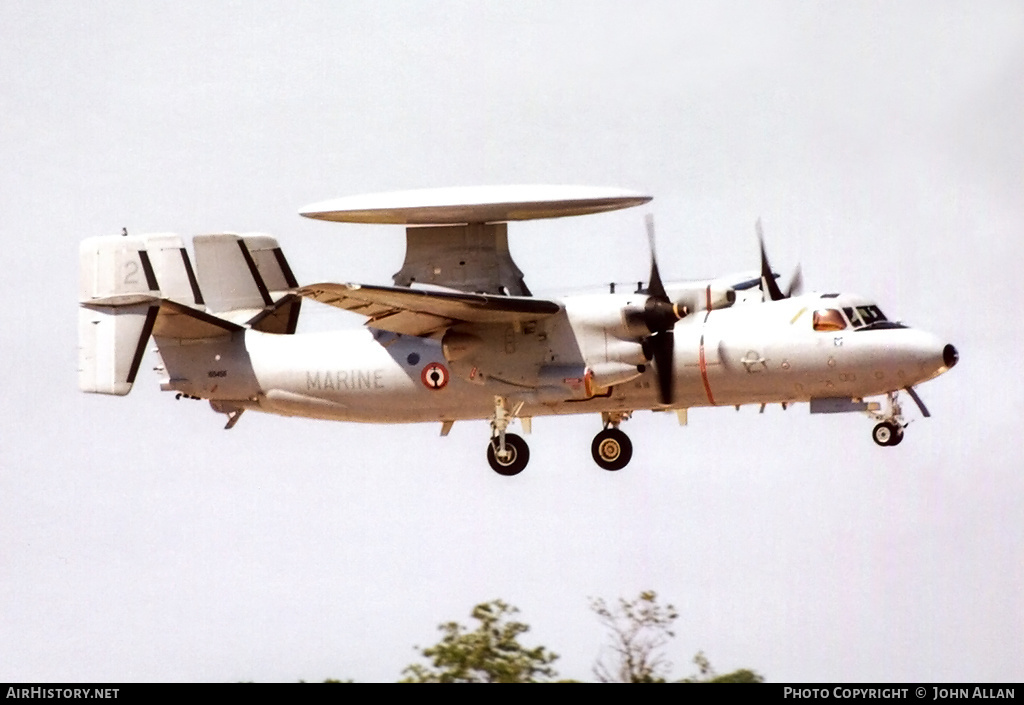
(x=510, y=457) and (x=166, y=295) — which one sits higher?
(x=166, y=295)

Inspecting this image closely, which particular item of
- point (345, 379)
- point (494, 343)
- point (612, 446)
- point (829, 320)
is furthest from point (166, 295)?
point (829, 320)

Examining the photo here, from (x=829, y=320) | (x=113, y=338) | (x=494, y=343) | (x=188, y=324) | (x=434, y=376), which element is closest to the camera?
(x=829, y=320)

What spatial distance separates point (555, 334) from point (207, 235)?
758 cm

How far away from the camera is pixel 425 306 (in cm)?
2897

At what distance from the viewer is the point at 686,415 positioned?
3125 centimetres

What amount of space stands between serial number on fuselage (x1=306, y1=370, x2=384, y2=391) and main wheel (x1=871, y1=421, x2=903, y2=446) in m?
8.17

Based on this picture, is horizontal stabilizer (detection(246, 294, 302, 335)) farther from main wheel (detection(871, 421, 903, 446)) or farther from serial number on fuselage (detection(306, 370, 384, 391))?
main wheel (detection(871, 421, 903, 446))

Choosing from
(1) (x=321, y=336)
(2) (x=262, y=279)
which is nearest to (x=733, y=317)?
(1) (x=321, y=336)

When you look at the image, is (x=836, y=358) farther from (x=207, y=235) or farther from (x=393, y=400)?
(x=207, y=235)

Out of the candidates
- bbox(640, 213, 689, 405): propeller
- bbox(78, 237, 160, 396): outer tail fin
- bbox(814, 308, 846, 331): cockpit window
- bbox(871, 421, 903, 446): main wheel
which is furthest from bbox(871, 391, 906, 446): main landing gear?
bbox(78, 237, 160, 396): outer tail fin

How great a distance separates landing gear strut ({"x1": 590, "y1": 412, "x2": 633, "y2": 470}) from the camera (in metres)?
31.8

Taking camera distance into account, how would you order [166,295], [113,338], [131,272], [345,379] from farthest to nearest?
[166,295], [131,272], [345,379], [113,338]

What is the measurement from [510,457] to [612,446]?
6.83 feet

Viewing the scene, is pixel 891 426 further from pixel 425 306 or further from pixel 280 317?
pixel 280 317
